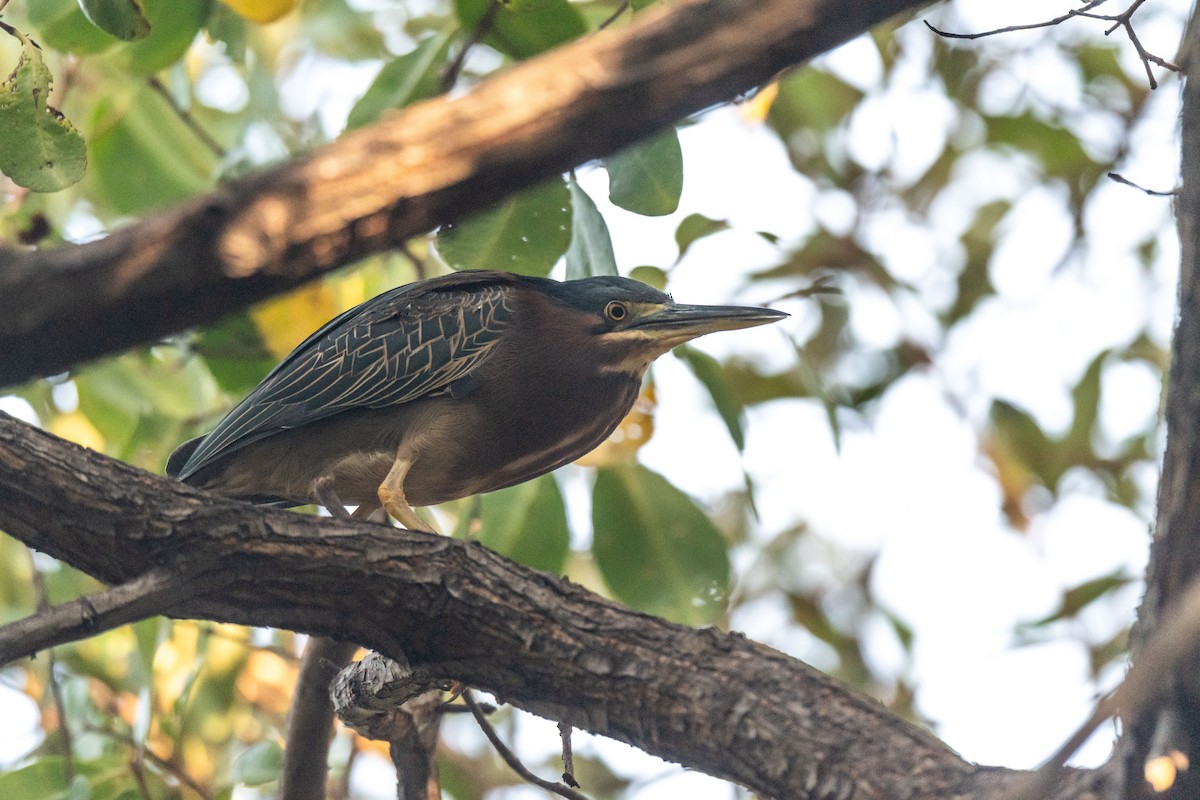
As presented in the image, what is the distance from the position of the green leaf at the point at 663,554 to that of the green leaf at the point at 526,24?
5.12 ft

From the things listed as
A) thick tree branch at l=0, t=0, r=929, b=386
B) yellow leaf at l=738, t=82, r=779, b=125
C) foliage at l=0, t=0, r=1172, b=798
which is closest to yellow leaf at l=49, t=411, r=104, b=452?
foliage at l=0, t=0, r=1172, b=798

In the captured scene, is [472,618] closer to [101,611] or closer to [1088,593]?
[101,611]

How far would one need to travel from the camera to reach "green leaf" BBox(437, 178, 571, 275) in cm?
388

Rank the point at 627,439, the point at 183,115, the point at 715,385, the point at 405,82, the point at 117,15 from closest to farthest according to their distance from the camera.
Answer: the point at 117,15 < the point at 405,82 < the point at 715,385 < the point at 627,439 < the point at 183,115

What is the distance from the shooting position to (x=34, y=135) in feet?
9.53

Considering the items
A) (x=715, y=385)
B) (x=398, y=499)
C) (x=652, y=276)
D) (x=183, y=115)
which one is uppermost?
(x=183, y=115)

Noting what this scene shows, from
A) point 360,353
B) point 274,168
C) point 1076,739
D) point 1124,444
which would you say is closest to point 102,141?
point 360,353

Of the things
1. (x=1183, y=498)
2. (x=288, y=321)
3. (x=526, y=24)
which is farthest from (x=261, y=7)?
(x=1183, y=498)

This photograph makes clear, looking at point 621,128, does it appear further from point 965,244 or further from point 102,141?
point 965,244

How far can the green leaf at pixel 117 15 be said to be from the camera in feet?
10.1

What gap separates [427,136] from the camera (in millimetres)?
1647

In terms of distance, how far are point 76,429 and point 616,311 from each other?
2695 mm

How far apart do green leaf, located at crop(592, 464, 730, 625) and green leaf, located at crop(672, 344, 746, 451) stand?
29 centimetres

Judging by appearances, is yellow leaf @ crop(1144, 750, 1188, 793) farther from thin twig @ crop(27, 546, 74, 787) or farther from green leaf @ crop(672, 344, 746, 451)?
thin twig @ crop(27, 546, 74, 787)
